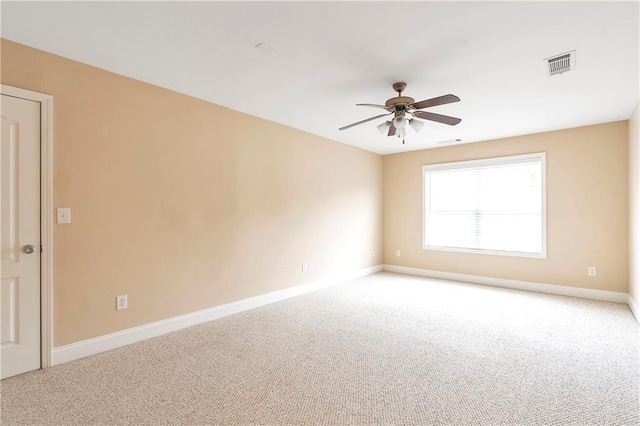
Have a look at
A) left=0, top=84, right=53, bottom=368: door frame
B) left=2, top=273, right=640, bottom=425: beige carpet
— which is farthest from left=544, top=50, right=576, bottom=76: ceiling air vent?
left=0, top=84, right=53, bottom=368: door frame

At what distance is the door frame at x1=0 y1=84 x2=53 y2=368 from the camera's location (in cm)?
256

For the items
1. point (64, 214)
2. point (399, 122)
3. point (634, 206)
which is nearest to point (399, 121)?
point (399, 122)

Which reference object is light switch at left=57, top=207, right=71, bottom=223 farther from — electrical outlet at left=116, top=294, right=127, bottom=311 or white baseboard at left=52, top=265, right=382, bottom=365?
white baseboard at left=52, top=265, right=382, bottom=365

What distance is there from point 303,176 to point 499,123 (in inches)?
120

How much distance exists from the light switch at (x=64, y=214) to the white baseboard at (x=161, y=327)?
42.6 inches

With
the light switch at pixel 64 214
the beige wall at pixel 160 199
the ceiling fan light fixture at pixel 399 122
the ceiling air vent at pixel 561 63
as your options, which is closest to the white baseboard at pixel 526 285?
the beige wall at pixel 160 199

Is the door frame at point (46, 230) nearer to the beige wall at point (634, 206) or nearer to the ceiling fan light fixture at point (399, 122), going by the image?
the ceiling fan light fixture at point (399, 122)

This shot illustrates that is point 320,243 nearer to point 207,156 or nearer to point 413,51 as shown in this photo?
point 207,156

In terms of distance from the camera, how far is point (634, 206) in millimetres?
3947

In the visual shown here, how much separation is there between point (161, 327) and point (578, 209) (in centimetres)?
596

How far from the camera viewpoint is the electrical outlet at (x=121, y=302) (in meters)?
2.98

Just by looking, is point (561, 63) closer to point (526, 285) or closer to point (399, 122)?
point (399, 122)

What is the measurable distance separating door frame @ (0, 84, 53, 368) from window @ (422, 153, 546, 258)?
5.74 meters

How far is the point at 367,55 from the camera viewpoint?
104 inches
